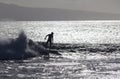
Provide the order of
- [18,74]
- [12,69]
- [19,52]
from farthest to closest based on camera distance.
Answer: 1. [19,52]
2. [12,69]
3. [18,74]

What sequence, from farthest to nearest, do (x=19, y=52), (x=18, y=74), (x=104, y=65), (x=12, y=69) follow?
1. (x=19, y=52)
2. (x=104, y=65)
3. (x=12, y=69)
4. (x=18, y=74)

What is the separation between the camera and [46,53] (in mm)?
33125

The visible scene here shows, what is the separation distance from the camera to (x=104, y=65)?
2552 centimetres

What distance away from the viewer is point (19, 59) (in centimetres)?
2862

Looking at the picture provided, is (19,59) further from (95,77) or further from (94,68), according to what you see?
(95,77)

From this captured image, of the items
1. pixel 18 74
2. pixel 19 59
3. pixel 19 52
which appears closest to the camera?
pixel 18 74

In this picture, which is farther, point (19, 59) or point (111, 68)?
point (19, 59)

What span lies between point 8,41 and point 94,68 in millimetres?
11932

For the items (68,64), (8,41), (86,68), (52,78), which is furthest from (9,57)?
(52,78)

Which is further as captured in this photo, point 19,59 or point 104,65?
point 19,59

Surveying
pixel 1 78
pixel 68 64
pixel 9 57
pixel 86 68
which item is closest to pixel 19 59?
pixel 9 57

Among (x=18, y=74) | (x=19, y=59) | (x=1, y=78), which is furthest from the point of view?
(x=19, y=59)

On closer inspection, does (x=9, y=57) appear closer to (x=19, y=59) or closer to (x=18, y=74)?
(x=19, y=59)

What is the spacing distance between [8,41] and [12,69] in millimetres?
10581
